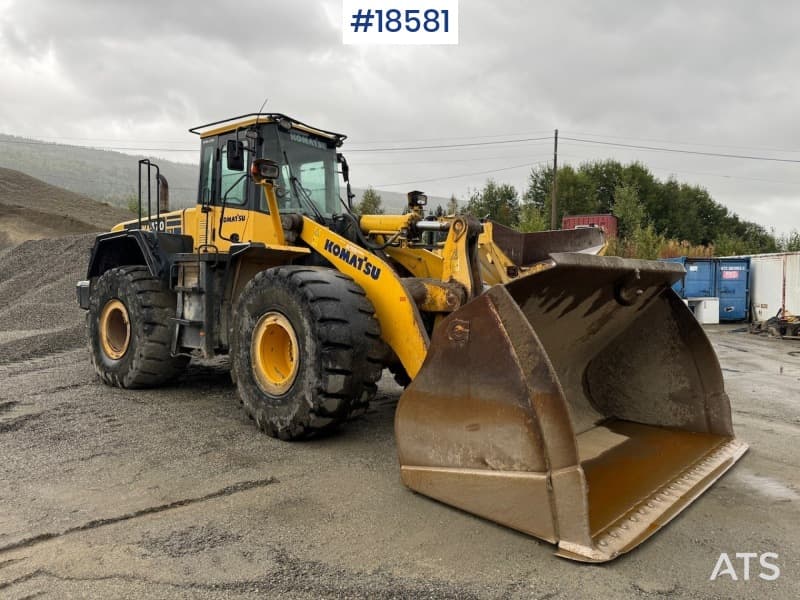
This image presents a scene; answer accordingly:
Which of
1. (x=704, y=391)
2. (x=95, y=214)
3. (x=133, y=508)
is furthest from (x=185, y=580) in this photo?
(x=95, y=214)

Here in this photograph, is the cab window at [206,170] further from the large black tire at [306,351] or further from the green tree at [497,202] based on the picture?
the green tree at [497,202]

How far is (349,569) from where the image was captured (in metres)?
2.65

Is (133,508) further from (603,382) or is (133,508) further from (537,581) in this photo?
(603,382)

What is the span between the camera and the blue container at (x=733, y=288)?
56.1ft

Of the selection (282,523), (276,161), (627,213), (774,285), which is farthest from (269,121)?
(627,213)

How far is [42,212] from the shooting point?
27203 millimetres

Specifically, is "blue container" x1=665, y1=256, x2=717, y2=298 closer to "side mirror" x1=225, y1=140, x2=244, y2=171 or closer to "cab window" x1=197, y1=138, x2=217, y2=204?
"cab window" x1=197, y1=138, x2=217, y2=204

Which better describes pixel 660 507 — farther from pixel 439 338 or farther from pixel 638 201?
pixel 638 201

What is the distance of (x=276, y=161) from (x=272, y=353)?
6.10 ft

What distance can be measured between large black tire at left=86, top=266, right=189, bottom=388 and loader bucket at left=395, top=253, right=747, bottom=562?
12.0ft

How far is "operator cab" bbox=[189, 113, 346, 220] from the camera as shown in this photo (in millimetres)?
5461

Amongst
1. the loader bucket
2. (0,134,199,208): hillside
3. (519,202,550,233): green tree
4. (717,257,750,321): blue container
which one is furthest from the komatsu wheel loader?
(0,134,199,208): hillside

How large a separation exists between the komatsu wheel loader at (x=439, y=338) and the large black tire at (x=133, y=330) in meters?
0.02

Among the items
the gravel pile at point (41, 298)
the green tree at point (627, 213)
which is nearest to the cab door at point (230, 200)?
the gravel pile at point (41, 298)
